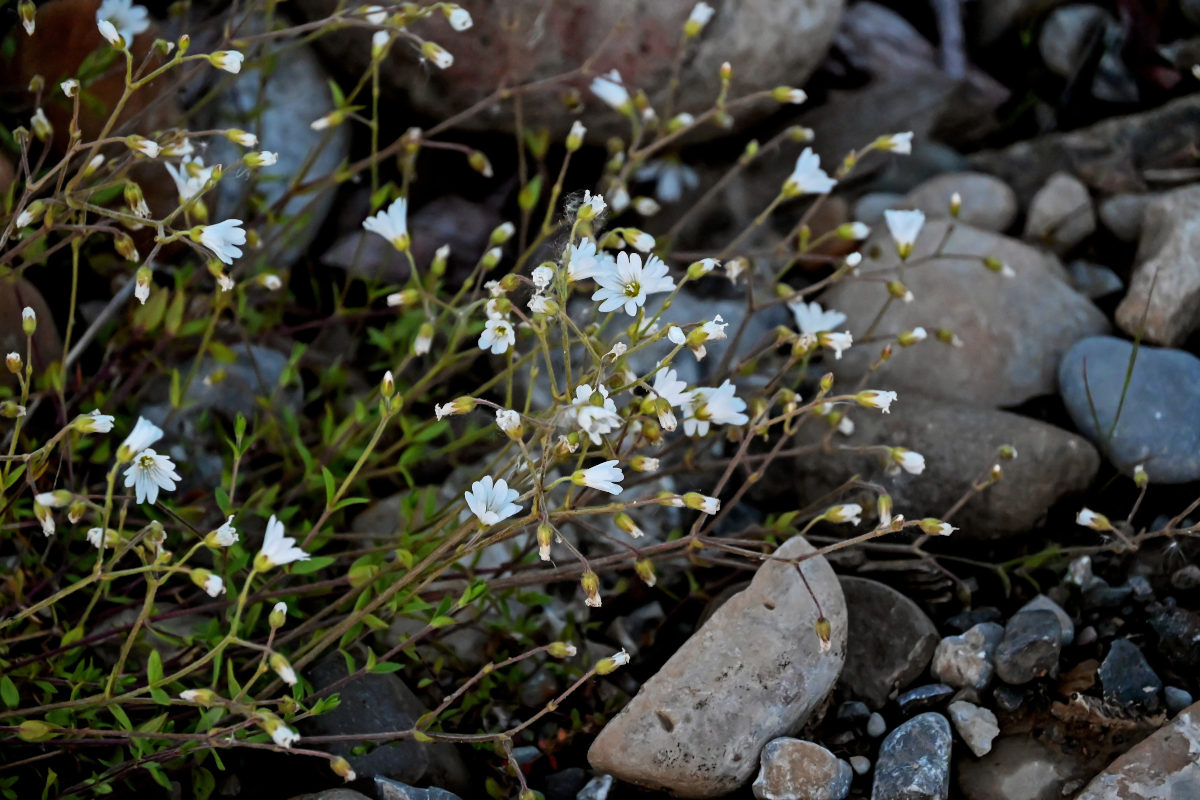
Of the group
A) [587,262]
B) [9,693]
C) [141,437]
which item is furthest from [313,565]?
[587,262]

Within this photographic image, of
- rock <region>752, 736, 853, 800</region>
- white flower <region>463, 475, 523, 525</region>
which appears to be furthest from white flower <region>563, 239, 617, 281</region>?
rock <region>752, 736, 853, 800</region>

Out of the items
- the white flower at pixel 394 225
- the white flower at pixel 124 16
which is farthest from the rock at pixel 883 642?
the white flower at pixel 124 16

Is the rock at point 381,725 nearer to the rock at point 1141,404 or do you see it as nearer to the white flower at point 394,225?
the white flower at point 394,225

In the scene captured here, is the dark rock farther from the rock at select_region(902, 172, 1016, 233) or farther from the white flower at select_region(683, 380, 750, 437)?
the rock at select_region(902, 172, 1016, 233)

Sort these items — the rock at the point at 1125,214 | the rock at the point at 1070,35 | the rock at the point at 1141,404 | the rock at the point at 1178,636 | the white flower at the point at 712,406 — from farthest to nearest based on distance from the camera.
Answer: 1. the rock at the point at 1070,35
2. the rock at the point at 1125,214
3. the rock at the point at 1141,404
4. the rock at the point at 1178,636
5. the white flower at the point at 712,406

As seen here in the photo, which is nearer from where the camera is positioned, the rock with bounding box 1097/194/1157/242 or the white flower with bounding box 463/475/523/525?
the white flower with bounding box 463/475/523/525

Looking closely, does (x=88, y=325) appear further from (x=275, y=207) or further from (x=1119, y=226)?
(x=1119, y=226)
